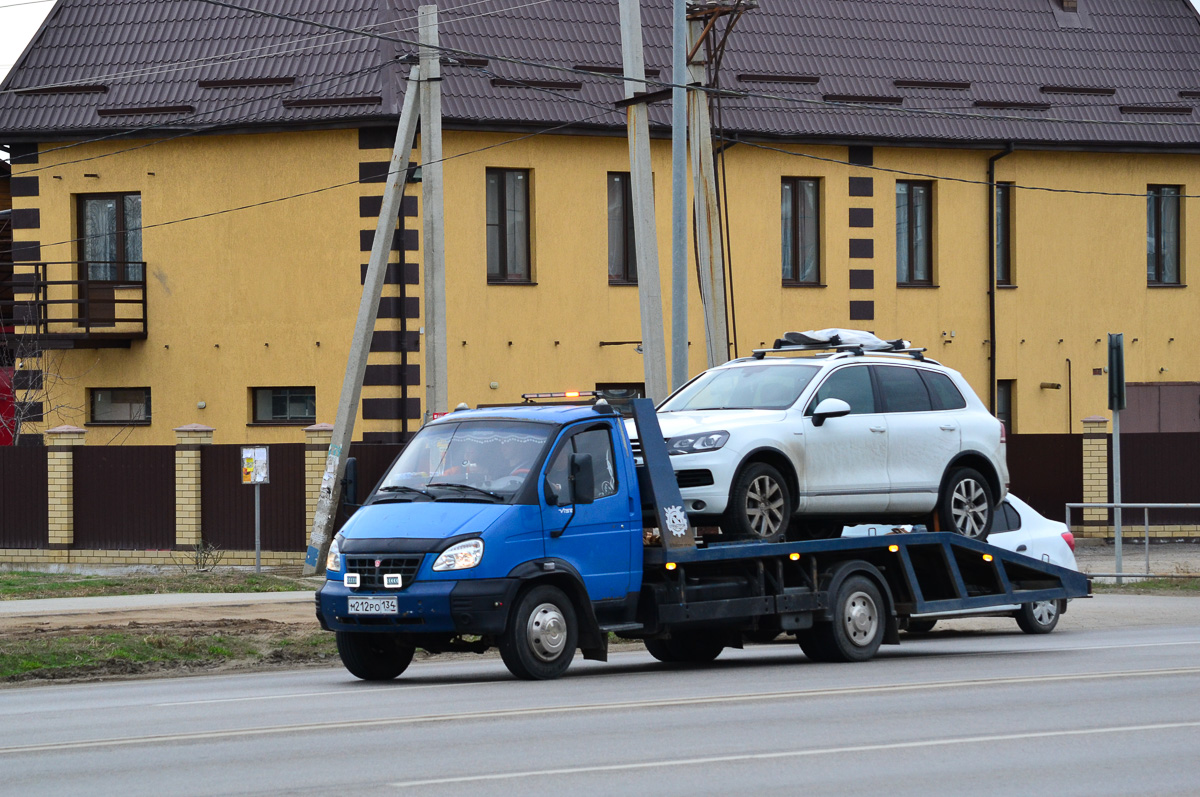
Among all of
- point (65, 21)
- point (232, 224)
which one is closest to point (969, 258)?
point (232, 224)

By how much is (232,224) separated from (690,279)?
26.4ft

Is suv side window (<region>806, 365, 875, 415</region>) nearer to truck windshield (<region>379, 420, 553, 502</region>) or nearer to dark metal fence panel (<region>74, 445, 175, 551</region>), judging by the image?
truck windshield (<region>379, 420, 553, 502</region>)

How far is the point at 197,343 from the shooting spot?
2873 cm

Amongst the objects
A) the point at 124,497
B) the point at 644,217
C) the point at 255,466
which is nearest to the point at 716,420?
the point at 644,217

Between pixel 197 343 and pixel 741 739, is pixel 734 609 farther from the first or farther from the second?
pixel 197 343

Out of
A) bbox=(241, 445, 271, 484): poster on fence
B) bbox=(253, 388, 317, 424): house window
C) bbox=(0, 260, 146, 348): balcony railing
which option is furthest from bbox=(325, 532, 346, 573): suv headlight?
bbox=(0, 260, 146, 348): balcony railing

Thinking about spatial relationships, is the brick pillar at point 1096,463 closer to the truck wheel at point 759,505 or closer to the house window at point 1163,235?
the house window at point 1163,235

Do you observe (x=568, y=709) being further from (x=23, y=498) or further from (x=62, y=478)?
(x=23, y=498)

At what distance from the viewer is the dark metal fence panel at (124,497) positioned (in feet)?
89.2

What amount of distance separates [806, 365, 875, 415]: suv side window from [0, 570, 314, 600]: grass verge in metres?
10.6

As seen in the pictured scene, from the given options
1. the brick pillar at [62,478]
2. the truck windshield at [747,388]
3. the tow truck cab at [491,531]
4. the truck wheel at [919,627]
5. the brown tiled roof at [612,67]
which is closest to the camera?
the tow truck cab at [491,531]

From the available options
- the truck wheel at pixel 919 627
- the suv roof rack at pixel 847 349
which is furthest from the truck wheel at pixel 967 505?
the truck wheel at pixel 919 627

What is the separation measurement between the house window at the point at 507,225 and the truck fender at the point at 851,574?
1499 cm

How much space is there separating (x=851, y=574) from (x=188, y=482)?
49.8 ft
